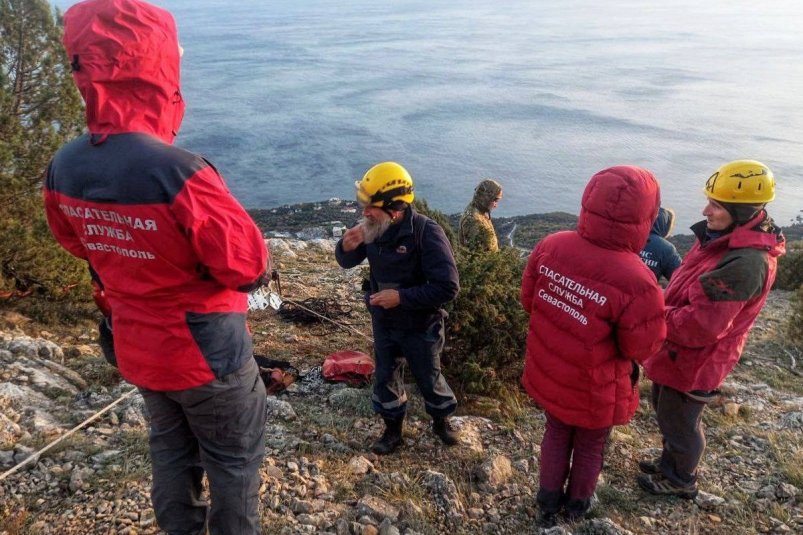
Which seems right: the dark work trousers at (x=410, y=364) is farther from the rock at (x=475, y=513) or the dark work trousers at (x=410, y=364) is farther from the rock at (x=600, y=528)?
the rock at (x=600, y=528)

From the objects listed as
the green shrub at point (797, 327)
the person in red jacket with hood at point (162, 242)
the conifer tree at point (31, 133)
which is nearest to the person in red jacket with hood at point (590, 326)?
the person in red jacket with hood at point (162, 242)

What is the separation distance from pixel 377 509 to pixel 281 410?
1378 millimetres

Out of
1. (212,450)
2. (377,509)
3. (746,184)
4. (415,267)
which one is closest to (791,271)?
(746,184)

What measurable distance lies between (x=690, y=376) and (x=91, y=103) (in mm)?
3260

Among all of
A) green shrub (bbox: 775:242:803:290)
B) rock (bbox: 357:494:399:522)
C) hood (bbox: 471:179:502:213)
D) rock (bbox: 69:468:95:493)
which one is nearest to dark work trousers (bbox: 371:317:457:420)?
rock (bbox: 357:494:399:522)

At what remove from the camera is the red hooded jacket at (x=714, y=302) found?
3.12m

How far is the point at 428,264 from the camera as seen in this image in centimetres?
355

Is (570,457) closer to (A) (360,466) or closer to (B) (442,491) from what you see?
(B) (442,491)

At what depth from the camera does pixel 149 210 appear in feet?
6.77

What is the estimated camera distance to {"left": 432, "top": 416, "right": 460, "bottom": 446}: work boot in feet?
13.5

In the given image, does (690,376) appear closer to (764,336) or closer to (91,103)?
(91,103)

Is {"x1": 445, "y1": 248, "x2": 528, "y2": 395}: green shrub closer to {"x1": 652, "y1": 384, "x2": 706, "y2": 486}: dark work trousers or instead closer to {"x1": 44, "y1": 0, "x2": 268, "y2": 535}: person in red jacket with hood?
{"x1": 652, "y1": 384, "x2": 706, "y2": 486}: dark work trousers

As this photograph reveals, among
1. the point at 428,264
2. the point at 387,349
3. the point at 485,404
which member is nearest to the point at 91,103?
the point at 428,264

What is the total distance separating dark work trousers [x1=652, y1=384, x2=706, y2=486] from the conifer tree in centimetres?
595
